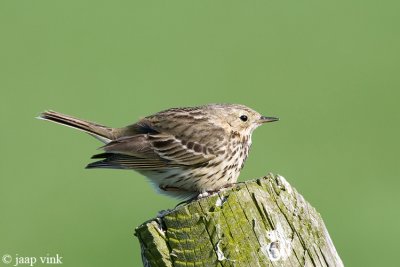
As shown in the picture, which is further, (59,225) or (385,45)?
(385,45)

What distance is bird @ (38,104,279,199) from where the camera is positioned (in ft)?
29.6

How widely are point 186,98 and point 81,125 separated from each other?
5.73 m

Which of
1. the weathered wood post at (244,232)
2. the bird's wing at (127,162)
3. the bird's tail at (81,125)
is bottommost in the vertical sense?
the weathered wood post at (244,232)

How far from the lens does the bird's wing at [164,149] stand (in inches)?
357

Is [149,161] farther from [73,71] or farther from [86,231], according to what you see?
[73,71]

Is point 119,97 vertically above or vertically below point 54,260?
above

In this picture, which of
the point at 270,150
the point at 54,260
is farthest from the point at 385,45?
the point at 54,260

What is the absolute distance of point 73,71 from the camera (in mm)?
16594

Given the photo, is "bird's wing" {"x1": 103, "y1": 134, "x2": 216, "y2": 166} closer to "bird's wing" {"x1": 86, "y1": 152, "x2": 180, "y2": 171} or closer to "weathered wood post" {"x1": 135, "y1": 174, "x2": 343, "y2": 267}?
"bird's wing" {"x1": 86, "y1": 152, "x2": 180, "y2": 171}

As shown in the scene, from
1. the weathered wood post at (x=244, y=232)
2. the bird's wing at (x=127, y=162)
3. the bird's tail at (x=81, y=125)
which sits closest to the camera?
the weathered wood post at (x=244, y=232)

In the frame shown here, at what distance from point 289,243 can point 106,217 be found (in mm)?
7461

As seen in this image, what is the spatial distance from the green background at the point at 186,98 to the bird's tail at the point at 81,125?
4.30 ft

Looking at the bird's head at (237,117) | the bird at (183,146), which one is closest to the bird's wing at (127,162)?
the bird at (183,146)

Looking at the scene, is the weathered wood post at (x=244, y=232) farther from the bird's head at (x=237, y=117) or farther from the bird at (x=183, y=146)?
the bird's head at (x=237, y=117)
